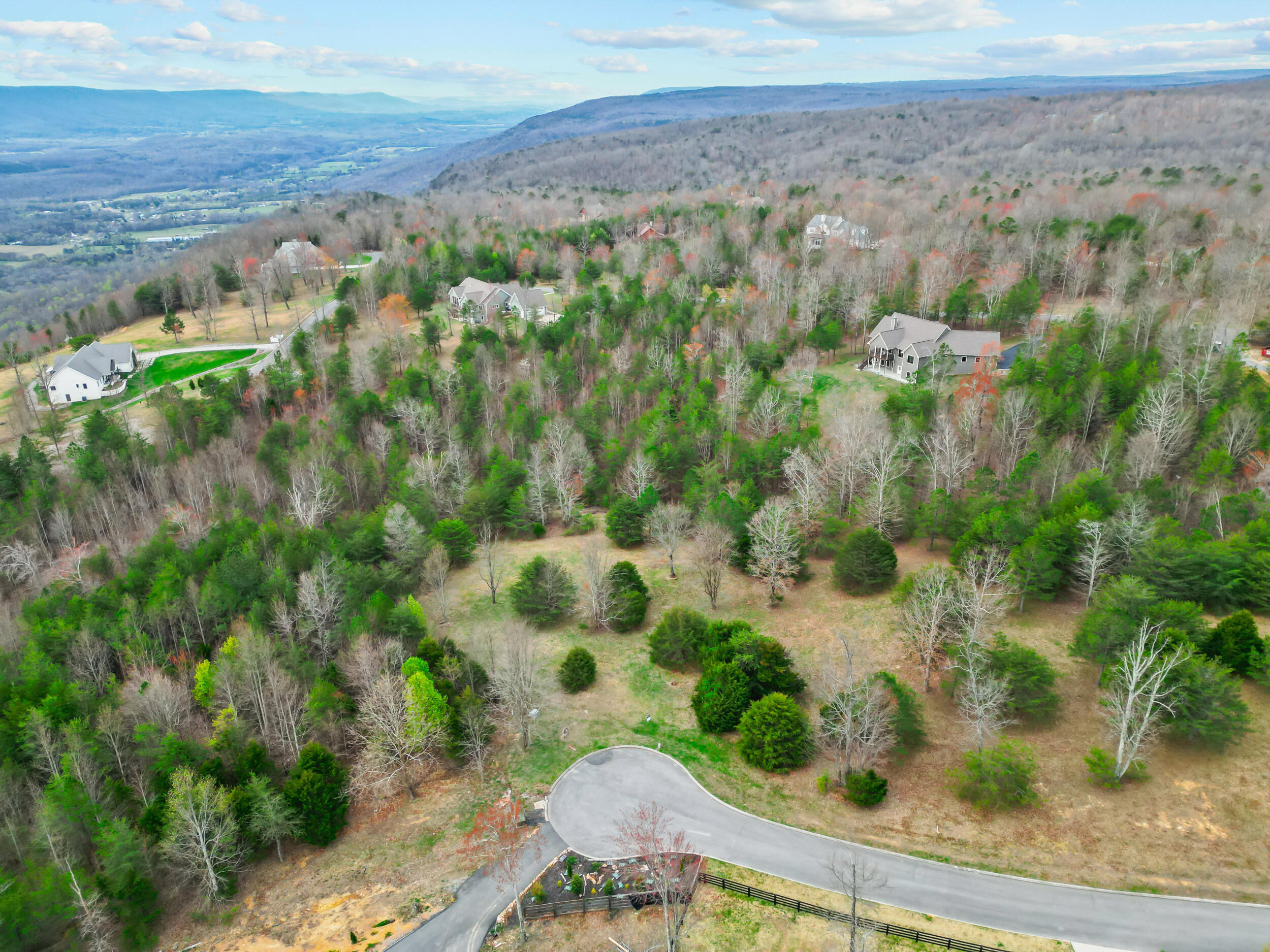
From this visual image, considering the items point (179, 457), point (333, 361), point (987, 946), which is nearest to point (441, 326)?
point (333, 361)

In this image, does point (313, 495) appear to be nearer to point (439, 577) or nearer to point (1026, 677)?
point (439, 577)

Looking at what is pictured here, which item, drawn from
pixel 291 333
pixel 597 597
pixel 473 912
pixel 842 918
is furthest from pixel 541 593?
pixel 291 333

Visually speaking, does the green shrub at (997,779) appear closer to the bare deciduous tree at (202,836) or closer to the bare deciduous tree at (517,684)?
the bare deciduous tree at (517,684)

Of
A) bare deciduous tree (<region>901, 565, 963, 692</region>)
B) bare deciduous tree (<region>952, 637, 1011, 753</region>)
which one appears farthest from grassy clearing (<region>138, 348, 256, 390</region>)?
bare deciduous tree (<region>952, 637, 1011, 753</region>)

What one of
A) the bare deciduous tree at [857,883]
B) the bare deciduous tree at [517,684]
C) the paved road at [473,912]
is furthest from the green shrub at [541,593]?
the bare deciduous tree at [857,883]

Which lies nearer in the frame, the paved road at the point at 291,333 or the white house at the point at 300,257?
the paved road at the point at 291,333
